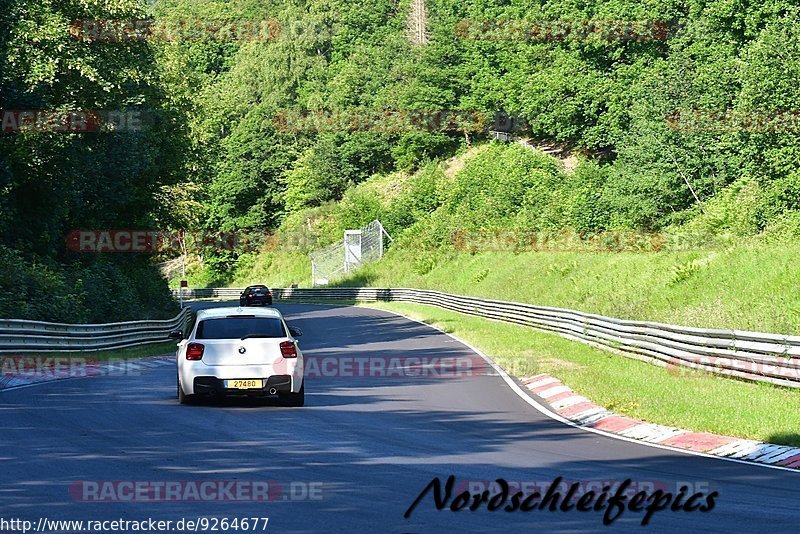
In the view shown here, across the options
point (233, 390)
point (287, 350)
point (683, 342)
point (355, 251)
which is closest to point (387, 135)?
point (355, 251)

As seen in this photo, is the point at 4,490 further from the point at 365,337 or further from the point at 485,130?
the point at 485,130

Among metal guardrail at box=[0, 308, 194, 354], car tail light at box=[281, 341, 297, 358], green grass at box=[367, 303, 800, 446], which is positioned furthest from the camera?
metal guardrail at box=[0, 308, 194, 354]

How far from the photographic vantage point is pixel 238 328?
1722 centimetres

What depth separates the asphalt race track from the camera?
28.6ft

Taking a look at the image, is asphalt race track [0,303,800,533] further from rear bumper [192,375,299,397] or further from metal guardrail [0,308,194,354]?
metal guardrail [0,308,194,354]

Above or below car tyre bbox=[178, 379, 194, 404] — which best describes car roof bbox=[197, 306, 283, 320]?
above

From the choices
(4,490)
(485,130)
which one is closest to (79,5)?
(4,490)

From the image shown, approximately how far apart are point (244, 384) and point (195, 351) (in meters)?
0.89

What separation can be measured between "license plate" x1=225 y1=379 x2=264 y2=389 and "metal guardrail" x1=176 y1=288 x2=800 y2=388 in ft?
28.5

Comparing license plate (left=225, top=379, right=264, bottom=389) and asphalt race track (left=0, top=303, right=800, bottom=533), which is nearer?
asphalt race track (left=0, top=303, right=800, bottom=533)

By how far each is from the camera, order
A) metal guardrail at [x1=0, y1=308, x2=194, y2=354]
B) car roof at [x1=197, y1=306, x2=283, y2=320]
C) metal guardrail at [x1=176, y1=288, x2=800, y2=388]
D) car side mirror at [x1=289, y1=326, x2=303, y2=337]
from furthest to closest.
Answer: metal guardrail at [x1=0, y1=308, x2=194, y2=354] < metal guardrail at [x1=176, y1=288, x2=800, y2=388] < car side mirror at [x1=289, y1=326, x2=303, y2=337] < car roof at [x1=197, y1=306, x2=283, y2=320]

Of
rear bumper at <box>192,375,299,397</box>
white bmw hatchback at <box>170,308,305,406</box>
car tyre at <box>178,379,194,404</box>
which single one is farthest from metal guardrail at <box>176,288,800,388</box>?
car tyre at <box>178,379,194,404</box>

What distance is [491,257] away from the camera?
217 ft

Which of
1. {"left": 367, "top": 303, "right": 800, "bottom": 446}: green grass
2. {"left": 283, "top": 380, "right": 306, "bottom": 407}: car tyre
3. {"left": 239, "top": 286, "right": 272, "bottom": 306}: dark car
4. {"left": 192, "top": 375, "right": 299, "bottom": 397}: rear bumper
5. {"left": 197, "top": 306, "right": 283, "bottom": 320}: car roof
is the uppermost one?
{"left": 197, "top": 306, "right": 283, "bottom": 320}: car roof
